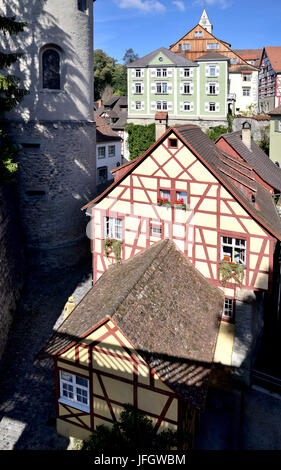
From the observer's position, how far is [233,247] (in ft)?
42.8

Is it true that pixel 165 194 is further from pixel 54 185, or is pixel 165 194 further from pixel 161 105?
pixel 161 105

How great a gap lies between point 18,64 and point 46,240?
309 inches

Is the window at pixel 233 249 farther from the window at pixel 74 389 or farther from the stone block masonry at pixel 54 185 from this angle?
the stone block masonry at pixel 54 185

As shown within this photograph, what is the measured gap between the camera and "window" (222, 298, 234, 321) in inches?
536

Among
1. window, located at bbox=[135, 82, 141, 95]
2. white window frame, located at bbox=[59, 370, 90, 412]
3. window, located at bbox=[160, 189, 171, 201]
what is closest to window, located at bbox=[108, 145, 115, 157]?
window, located at bbox=[135, 82, 141, 95]

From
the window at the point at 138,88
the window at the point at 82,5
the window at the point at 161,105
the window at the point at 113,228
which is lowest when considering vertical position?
the window at the point at 113,228

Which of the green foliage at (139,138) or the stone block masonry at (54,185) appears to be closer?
the stone block masonry at (54,185)

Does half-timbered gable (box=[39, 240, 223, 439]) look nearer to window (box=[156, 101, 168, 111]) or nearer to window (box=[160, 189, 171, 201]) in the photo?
window (box=[160, 189, 171, 201])

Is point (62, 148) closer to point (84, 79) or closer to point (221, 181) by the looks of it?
point (84, 79)

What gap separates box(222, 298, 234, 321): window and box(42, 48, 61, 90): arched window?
12.0m

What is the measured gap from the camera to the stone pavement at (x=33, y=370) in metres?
10.6

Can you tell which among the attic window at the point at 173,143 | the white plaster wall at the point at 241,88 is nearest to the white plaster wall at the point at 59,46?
the attic window at the point at 173,143

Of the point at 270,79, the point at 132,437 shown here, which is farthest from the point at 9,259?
the point at 270,79

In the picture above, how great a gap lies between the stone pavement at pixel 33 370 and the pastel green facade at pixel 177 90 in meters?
24.1
